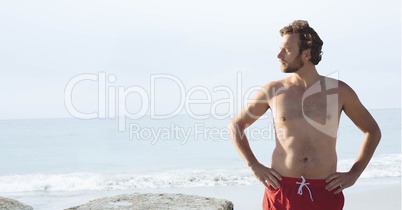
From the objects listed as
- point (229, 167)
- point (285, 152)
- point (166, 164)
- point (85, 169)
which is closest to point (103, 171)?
point (85, 169)

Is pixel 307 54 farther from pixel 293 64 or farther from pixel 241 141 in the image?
pixel 241 141

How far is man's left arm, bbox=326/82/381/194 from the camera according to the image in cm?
304

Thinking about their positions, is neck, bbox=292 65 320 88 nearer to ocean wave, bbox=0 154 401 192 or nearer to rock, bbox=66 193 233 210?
rock, bbox=66 193 233 210

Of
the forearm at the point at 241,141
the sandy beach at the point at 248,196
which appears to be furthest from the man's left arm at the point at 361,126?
the sandy beach at the point at 248,196

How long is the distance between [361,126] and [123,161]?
647 inches

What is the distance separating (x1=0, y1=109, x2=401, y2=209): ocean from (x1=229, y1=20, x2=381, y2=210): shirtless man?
8.32 m

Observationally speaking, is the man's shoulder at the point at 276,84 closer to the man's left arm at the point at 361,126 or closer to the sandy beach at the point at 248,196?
the man's left arm at the point at 361,126

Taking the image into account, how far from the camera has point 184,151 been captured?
67.0 ft

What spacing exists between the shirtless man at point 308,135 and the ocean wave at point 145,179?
9.02m

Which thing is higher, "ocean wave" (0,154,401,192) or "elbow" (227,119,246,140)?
"elbow" (227,119,246,140)

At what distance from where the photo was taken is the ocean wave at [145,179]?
12930 mm

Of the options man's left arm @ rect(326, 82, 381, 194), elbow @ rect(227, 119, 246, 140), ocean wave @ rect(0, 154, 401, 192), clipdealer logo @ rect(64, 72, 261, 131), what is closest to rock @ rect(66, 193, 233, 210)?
elbow @ rect(227, 119, 246, 140)

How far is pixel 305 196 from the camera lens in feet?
10.1

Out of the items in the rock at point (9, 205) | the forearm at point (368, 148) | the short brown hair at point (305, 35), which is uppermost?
the short brown hair at point (305, 35)
